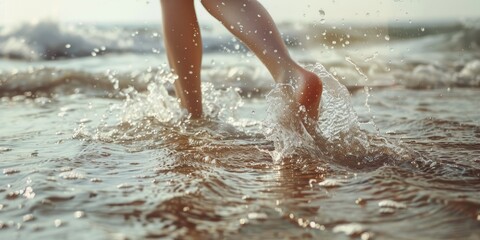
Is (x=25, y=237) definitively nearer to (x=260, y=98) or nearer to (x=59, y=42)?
(x=260, y=98)

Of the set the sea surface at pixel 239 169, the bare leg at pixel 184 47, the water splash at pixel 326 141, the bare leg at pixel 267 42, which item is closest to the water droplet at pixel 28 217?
the sea surface at pixel 239 169

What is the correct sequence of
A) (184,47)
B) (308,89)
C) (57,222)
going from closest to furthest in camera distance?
(57,222) → (308,89) → (184,47)

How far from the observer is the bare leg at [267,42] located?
2285mm

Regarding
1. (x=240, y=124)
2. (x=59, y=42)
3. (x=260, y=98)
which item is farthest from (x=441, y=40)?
(x=240, y=124)

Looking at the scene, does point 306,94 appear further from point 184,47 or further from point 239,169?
point 184,47

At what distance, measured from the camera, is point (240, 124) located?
324cm

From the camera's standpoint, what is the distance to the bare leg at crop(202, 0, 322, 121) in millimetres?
2285

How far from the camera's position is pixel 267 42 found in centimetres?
239

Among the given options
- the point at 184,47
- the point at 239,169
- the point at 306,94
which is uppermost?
the point at 184,47

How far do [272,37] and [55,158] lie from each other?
894 mm

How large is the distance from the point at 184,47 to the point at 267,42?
2.02 feet

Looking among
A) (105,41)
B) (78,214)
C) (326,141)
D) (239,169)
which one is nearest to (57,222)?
(78,214)

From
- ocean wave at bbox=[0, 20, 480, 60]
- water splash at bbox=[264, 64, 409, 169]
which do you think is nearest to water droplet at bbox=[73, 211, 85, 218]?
water splash at bbox=[264, 64, 409, 169]

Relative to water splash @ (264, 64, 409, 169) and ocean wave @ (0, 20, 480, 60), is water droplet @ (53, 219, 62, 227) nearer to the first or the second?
water splash @ (264, 64, 409, 169)
